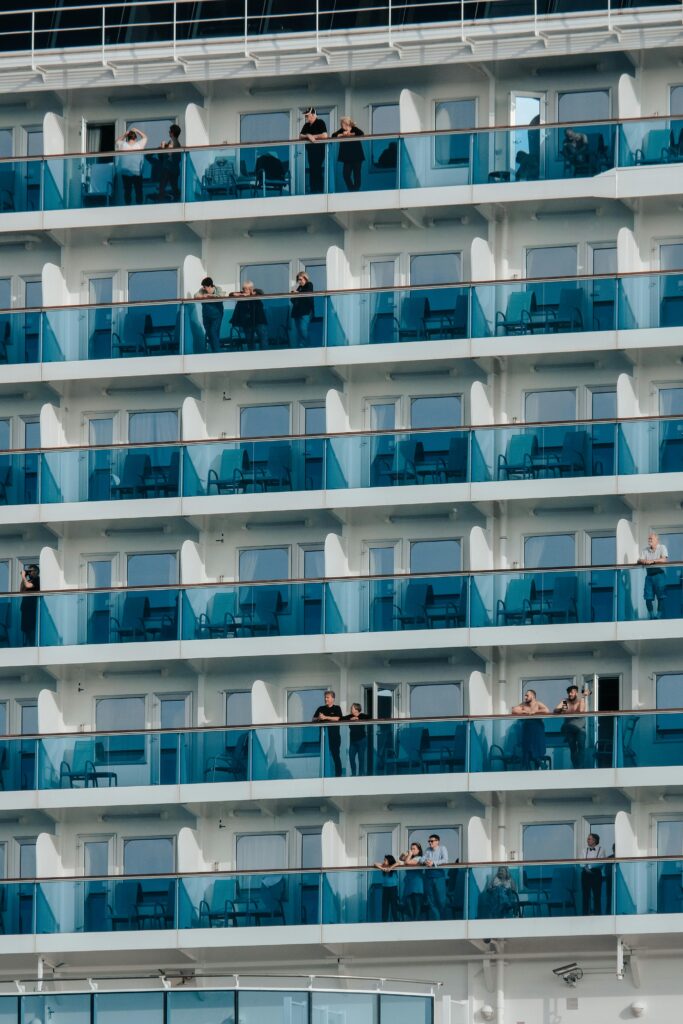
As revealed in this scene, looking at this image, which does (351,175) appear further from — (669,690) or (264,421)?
(669,690)

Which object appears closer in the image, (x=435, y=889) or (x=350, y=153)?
(x=435, y=889)

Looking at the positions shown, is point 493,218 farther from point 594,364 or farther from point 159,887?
point 159,887

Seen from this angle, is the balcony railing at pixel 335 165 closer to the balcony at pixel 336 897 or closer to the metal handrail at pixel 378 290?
the metal handrail at pixel 378 290

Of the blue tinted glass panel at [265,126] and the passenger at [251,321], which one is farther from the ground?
the blue tinted glass panel at [265,126]

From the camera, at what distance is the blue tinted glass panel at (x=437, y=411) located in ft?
158

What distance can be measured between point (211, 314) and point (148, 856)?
816 centimetres

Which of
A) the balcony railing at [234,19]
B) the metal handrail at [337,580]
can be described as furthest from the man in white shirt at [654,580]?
the balcony railing at [234,19]

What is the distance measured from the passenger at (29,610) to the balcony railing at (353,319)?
343 cm

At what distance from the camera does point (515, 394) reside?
48250 millimetres

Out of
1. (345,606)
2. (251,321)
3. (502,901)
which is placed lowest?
(502,901)

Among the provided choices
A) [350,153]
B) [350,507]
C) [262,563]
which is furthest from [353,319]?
[262,563]

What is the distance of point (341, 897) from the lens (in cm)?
4591

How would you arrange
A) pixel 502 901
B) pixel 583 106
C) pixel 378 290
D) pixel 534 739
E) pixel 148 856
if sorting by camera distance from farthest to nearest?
pixel 583 106
pixel 378 290
pixel 148 856
pixel 534 739
pixel 502 901

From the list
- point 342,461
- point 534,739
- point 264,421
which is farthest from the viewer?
point 264,421
